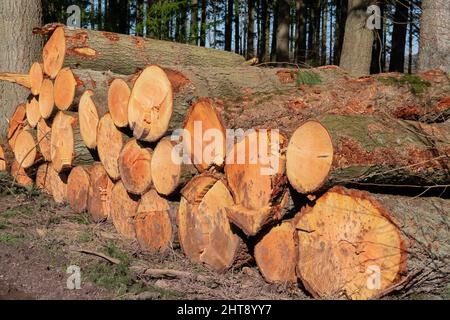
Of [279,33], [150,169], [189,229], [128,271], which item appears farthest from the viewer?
[279,33]

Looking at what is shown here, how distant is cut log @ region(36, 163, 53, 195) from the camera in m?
7.41

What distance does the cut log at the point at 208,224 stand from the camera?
171 inches

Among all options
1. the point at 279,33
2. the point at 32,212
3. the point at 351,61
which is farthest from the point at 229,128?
the point at 279,33

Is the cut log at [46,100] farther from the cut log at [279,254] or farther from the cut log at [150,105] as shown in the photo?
the cut log at [279,254]

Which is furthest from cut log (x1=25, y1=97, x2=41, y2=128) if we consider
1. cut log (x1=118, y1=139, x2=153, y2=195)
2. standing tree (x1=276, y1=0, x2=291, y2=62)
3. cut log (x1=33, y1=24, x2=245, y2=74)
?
standing tree (x1=276, y1=0, x2=291, y2=62)

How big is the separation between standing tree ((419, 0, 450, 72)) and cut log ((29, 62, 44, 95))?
15.6 ft

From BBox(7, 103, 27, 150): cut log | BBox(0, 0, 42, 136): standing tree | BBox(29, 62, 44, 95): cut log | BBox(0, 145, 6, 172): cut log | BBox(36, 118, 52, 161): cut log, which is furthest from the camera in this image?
BBox(0, 0, 42, 136): standing tree

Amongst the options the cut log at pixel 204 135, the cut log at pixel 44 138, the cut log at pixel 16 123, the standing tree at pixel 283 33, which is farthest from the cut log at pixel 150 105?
the standing tree at pixel 283 33

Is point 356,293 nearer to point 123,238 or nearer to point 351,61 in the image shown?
point 123,238

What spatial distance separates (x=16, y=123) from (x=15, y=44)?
4.15 feet

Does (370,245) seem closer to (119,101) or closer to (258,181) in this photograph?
(258,181)

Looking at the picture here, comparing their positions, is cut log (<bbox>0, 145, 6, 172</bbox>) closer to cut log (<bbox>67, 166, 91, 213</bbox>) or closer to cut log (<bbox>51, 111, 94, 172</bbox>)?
cut log (<bbox>51, 111, 94, 172</bbox>)
